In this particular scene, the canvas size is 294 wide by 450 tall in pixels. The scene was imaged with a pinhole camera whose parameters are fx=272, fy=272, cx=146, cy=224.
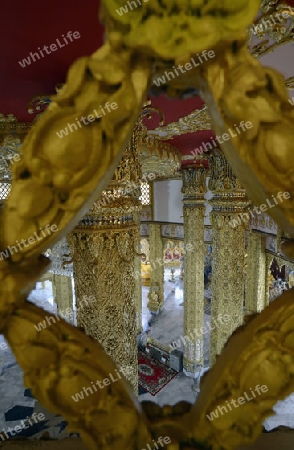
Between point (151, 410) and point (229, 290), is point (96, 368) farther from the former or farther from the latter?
point (229, 290)

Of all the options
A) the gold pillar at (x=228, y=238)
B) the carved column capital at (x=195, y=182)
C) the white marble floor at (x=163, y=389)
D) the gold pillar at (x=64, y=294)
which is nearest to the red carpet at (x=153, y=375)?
the white marble floor at (x=163, y=389)

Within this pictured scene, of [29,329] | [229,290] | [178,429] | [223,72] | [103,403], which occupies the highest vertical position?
[223,72]

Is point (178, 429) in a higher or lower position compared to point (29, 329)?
lower

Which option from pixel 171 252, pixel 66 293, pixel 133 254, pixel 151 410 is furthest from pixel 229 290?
pixel 171 252

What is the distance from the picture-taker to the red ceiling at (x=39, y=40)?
3.66 ft

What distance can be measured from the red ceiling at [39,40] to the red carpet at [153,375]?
17.9 feet

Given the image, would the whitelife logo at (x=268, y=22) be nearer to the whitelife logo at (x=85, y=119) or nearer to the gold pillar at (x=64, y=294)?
the whitelife logo at (x=85, y=119)

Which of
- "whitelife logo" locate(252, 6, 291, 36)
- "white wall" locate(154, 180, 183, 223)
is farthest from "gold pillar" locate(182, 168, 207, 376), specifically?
"whitelife logo" locate(252, 6, 291, 36)

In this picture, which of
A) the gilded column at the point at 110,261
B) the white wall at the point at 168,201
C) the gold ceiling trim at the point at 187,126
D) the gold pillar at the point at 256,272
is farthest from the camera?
the white wall at the point at 168,201

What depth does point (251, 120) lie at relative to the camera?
0.50m

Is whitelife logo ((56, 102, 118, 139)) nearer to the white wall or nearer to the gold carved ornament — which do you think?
the gold carved ornament

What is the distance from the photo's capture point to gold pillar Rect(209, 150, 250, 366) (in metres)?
4.02

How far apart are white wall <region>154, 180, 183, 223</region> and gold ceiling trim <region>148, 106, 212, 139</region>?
5.15m

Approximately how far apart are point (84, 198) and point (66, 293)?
24.5ft
